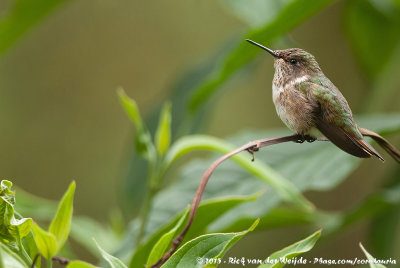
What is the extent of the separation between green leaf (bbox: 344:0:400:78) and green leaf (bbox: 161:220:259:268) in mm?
1012

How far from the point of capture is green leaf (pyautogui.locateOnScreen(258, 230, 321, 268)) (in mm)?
418

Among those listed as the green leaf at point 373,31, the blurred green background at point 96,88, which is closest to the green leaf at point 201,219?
the green leaf at point 373,31

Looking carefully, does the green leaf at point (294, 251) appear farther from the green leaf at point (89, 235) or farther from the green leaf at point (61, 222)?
the green leaf at point (89, 235)

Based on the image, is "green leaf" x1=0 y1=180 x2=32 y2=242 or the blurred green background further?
the blurred green background

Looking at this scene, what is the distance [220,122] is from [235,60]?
1.57 meters

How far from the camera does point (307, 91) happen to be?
35 cm

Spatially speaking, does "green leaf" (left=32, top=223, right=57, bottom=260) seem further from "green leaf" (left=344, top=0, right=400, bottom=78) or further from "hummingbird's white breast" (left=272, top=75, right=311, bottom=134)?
"green leaf" (left=344, top=0, right=400, bottom=78)

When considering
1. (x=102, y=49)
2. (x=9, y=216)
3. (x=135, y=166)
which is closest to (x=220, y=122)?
(x=102, y=49)

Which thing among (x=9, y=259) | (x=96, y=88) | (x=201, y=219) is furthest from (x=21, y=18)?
(x=96, y=88)

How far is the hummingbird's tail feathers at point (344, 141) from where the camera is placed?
0.33m

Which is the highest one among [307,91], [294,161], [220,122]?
[307,91]

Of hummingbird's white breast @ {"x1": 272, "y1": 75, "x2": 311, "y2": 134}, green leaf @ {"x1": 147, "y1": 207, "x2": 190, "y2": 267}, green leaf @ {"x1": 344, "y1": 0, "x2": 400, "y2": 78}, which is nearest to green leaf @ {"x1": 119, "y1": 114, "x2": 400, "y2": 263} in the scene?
green leaf @ {"x1": 344, "y1": 0, "x2": 400, "y2": 78}

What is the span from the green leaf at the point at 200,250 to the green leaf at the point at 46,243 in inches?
3.5

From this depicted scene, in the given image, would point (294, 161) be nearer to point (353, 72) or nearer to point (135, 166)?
point (135, 166)
